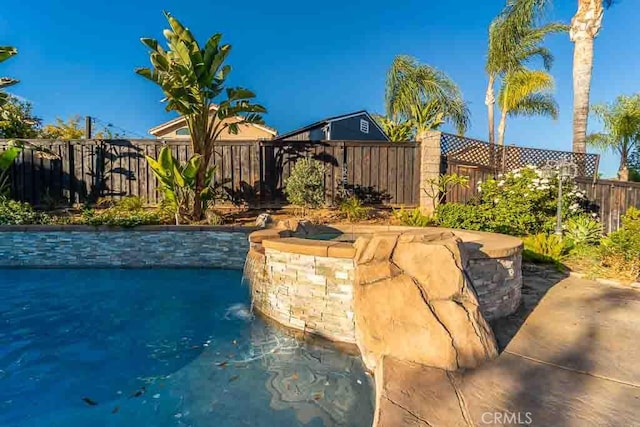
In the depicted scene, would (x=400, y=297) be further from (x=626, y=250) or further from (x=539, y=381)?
(x=626, y=250)

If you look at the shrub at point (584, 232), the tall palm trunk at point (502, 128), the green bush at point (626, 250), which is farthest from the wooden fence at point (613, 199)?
the tall palm trunk at point (502, 128)

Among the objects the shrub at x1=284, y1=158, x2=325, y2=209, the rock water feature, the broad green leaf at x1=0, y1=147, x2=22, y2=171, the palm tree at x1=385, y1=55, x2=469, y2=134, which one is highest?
the palm tree at x1=385, y1=55, x2=469, y2=134

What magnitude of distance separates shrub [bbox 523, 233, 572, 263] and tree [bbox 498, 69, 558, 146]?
11.7 m

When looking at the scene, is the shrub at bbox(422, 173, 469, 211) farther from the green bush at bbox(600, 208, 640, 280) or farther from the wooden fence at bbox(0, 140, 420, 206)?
the green bush at bbox(600, 208, 640, 280)

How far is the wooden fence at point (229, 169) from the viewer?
8.59 m

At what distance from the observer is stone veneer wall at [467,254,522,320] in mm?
3258

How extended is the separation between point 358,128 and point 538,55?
8185 millimetres

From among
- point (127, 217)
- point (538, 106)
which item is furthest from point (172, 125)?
point (538, 106)

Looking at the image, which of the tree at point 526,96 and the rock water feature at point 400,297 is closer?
the rock water feature at point 400,297

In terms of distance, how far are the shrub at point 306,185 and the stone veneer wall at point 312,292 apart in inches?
147

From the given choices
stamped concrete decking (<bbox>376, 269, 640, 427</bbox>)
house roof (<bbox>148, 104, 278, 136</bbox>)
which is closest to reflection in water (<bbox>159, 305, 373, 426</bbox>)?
stamped concrete decking (<bbox>376, 269, 640, 427</bbox>)

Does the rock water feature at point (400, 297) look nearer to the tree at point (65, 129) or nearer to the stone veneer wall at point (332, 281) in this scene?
the stone veneer wall at point (332, 281)

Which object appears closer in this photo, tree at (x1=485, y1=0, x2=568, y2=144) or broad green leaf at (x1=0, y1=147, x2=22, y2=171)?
broad green leaf at (x1=0, y1=147, x2=22, y2=171)

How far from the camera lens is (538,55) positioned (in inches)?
541
